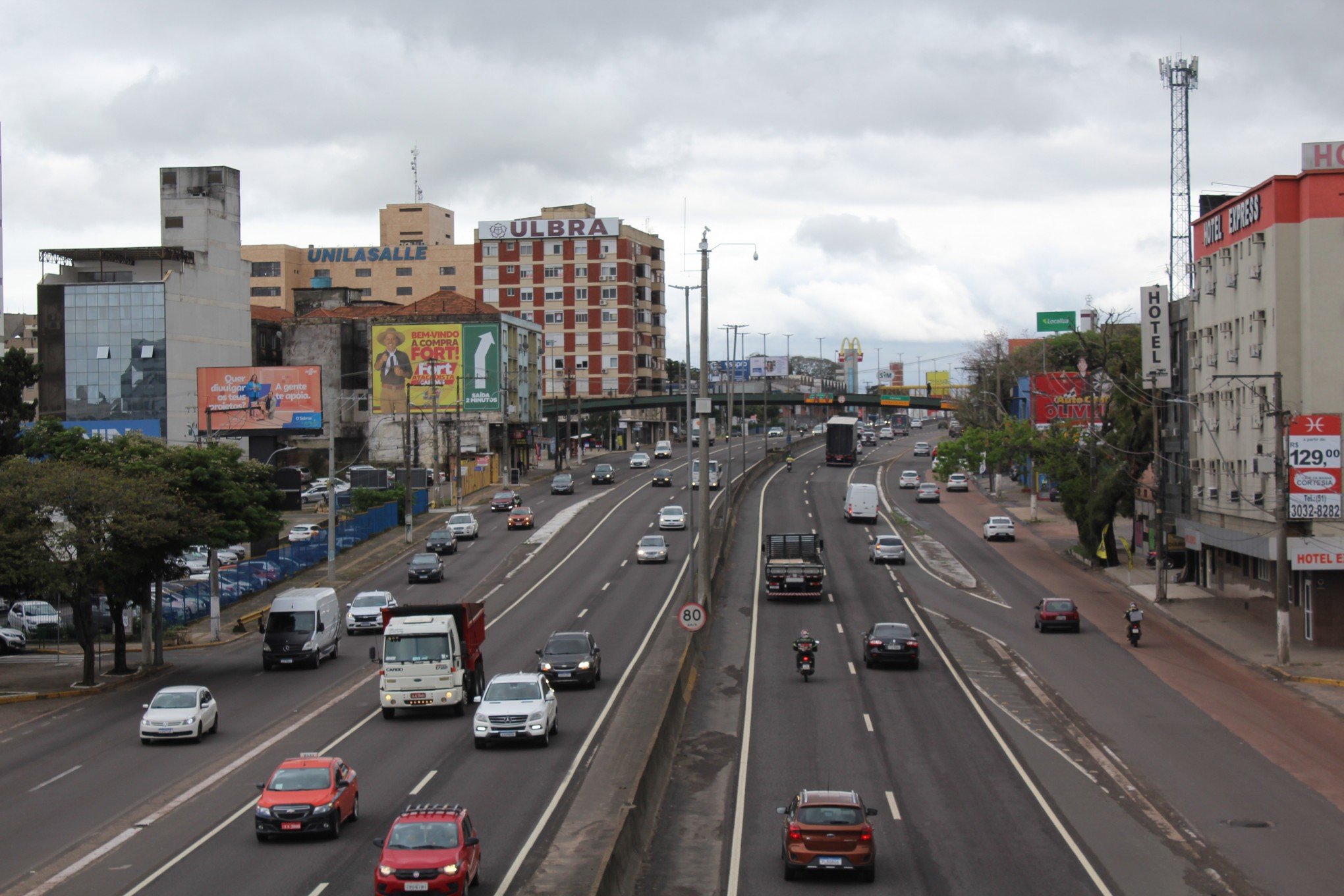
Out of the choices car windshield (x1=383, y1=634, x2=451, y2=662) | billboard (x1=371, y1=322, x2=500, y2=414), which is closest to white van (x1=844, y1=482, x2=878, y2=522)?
billboard (x1=371, y1=322, x2=500, y2=414)

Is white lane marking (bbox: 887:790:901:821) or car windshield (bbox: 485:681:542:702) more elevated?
car windshield (bbox: 485:681:542:702)

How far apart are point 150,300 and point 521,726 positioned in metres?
78.7

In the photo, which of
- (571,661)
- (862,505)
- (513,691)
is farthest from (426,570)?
(513,691)

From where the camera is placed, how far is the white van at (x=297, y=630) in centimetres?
4188

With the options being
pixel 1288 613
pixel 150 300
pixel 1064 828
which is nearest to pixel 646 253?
pixel 150 300

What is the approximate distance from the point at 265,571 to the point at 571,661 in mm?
31276

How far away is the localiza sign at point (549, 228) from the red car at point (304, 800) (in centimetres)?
13582

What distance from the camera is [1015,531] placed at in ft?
258

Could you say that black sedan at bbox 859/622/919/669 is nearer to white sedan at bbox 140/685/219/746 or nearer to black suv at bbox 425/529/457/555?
white sedan at bbox 140/685/219/746

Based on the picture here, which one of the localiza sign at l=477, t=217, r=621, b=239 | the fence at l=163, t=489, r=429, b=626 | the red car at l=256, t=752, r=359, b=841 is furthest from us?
the localiza sign at l=477, t=217, r=621, b=239

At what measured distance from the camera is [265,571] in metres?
62.7

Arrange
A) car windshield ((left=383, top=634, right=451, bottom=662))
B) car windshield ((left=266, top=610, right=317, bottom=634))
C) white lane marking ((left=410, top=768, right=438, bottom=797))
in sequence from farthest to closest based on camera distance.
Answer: car windshield ((left=266, top=610, right=317, bottom=634)), car windshield ((left=383, top=634, right=451, bottom=662)), white lane marking ((left=410, top=768, right=438, bottom=797))

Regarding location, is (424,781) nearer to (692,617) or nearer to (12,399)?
(692,617)

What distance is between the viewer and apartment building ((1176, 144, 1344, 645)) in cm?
4309
